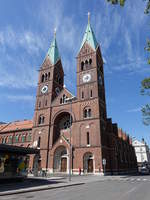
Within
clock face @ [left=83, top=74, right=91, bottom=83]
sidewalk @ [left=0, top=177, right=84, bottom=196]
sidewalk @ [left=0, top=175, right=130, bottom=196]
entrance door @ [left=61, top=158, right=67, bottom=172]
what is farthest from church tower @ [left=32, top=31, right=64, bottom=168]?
sidewalk @ [left=0, top=177, right=84, bottom=196]

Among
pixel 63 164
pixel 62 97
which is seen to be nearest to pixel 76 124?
pixel 62 97

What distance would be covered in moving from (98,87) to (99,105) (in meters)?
5.09

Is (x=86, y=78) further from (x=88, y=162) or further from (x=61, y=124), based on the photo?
(x=88, y=162)

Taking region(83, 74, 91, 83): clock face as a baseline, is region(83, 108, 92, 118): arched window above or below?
below

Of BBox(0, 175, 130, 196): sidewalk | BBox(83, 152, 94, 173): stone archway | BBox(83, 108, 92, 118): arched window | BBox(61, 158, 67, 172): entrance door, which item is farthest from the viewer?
BBox(83, 108, 92, 118): arched window

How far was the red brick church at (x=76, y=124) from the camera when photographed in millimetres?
34312

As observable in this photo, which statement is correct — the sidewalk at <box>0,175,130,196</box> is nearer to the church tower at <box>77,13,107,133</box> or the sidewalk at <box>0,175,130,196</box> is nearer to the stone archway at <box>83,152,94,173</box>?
the stone archway at <box>83,152,94,173</box>

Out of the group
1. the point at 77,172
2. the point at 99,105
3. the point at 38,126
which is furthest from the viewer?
the point at 38,126

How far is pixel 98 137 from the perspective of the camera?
33.6 meters

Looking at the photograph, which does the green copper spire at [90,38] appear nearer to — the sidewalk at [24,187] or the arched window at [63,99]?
the arched window at [63,99]

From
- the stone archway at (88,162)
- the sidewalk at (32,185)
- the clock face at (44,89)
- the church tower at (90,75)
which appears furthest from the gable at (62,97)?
the sidewalk at (32,185)

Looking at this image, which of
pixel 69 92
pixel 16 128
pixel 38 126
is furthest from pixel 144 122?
pixel 16 128

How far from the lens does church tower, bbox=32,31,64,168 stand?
4094cm

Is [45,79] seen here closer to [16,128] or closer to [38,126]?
[38,126]
